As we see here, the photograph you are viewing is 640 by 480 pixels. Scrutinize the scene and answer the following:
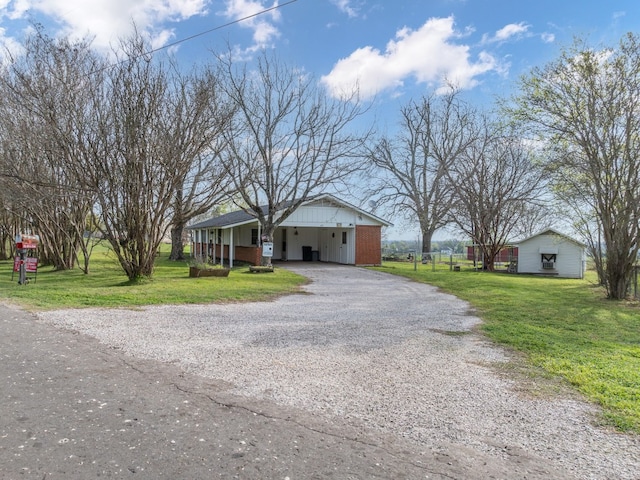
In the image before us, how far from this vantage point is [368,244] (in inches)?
1009

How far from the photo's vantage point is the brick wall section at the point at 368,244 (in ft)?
83.3

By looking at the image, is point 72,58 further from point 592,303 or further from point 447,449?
point 592,303

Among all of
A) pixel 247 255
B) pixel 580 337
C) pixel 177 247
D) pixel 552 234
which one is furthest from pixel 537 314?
pixel 177 247

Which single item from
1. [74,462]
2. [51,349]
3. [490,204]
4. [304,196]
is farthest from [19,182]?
[490,204]

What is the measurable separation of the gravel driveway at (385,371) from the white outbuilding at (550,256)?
19887mm

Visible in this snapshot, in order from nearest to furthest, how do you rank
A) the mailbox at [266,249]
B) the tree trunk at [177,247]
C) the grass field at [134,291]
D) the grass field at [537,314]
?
the grass field at [537,314]
the grass field at [134,291]
the mailbox at [266,249]
the tree trunk at [177,247]

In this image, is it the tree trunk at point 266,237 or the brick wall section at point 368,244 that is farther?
the brick wall section at point 368,244

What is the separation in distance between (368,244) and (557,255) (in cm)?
1148

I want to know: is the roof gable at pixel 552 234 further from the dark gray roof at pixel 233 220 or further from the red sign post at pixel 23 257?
the red sign post at pixel 23 257

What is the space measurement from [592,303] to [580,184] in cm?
342

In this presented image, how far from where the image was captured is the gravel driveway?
3.17 m

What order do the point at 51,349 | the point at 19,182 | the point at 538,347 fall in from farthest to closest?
the point at 19,182
the point at 538,347
the point at 51,349

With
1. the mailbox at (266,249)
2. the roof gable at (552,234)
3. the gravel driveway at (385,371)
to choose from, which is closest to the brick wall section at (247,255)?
the mailbox at (266,249)

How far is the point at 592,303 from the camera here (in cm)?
1150
